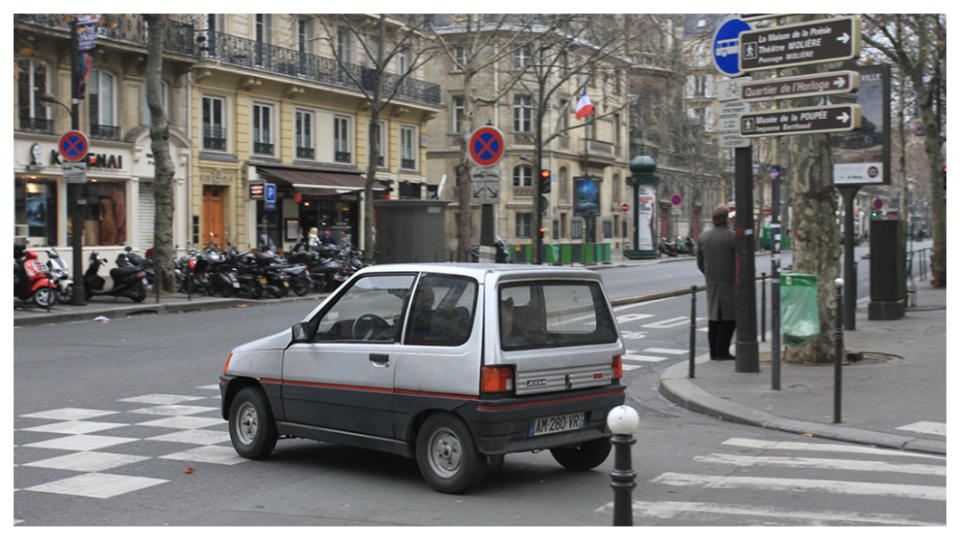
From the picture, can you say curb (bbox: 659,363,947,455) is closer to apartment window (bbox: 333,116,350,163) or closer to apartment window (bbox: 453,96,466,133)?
apartment window (bbox: 333,116,350,163)

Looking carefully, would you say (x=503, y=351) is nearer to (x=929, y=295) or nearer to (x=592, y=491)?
(x=592, y=491)

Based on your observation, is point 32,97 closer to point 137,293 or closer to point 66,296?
point 66,296

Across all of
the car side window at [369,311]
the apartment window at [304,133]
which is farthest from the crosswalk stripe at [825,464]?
the apartment window at [304,133]

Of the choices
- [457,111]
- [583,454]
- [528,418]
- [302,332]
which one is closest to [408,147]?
[457,111]

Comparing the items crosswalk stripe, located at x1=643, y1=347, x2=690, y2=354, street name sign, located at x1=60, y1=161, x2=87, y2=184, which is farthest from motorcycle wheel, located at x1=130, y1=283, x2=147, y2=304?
crosswalk stripe, located at x1=643, y1=347, x2=690, y2=354

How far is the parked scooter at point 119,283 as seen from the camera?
2134 cm

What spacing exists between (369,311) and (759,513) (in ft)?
9.79

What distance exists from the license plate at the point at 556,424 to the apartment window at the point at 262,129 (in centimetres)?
3106

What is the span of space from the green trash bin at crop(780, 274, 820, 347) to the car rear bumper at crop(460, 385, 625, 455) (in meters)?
5.70

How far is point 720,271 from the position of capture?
1233cm

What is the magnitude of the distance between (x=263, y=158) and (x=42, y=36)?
9796 millimetres

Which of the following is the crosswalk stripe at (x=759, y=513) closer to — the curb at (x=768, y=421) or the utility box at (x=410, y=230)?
the curb at (x=768, y=421)

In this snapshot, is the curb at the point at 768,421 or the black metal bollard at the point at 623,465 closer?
the black metal bollard at the point at 623,465

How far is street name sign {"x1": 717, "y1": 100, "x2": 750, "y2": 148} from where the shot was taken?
455 inches
